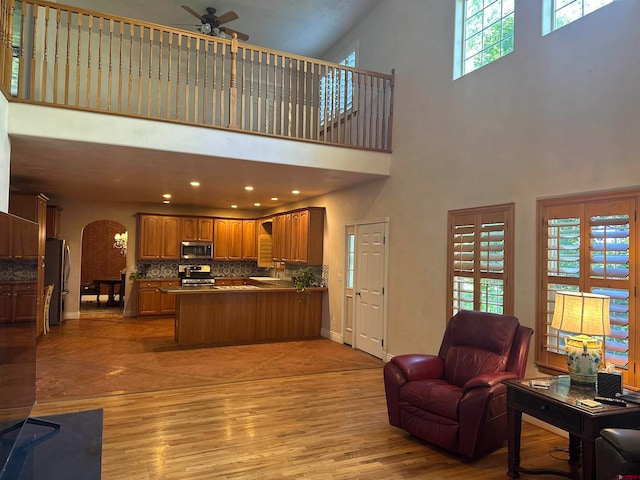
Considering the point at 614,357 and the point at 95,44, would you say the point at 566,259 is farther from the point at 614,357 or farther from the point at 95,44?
the point at 95,44

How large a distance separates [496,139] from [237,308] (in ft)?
16.0

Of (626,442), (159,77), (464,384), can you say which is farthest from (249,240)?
(626,442)

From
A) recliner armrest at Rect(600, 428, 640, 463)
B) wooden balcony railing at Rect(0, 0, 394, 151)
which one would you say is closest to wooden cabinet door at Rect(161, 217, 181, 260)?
wooden balcony railing at Rect(0, 0, 394, 151)

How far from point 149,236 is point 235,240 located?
208cm

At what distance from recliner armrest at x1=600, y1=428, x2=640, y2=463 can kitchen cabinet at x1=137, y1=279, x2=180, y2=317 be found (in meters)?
9.04

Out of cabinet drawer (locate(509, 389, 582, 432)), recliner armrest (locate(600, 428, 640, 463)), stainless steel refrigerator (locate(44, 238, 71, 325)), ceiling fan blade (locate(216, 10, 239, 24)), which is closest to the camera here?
recliner armrest (locate(600, 428, 640, 463))

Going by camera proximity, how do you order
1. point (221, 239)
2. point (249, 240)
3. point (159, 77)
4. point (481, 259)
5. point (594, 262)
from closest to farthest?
point (594, 262)
point (481, 259)
point (159, 77)
point (221, 239)
point (249, 240)

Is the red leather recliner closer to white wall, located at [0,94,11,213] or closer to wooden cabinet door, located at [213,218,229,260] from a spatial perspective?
white wall, located at [0,94,11,213]

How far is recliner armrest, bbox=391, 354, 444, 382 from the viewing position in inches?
147

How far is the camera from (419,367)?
378 centimetres

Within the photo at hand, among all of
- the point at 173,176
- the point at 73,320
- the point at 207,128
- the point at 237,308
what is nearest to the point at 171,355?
the point at 237,308

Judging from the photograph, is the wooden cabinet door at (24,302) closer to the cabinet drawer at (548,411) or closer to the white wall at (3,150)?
the white wall at (3,150)

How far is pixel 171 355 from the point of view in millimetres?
6277

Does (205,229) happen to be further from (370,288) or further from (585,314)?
(585,314)
